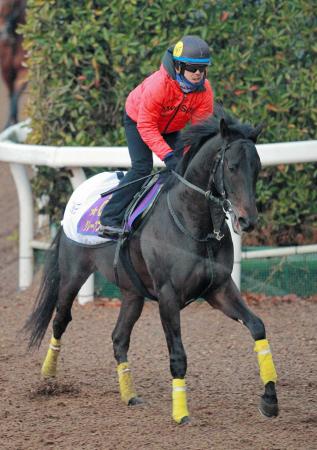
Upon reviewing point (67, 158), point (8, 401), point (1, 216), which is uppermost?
point (67, 158)

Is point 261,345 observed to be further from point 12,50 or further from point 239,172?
point 12,50

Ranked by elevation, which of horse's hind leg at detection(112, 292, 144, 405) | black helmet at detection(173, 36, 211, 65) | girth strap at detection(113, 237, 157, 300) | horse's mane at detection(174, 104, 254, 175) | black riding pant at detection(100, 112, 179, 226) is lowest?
horse's hind leg at detection(112, 292, 144, 405)

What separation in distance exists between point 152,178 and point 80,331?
193 cm

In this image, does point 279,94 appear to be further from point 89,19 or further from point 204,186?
point 204,186

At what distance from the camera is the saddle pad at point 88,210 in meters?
6.68

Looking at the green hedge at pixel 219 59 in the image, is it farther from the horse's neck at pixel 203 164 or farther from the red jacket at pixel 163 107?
the horse's neck at pixel 203 164

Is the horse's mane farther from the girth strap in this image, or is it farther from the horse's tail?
the horse's tail

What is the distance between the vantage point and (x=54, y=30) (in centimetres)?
853

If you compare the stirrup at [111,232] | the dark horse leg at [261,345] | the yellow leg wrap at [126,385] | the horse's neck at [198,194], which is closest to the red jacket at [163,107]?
the horse's neck at [198,194]

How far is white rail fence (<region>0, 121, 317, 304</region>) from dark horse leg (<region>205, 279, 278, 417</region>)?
1.98 meters

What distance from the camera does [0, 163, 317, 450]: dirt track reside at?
215 inches

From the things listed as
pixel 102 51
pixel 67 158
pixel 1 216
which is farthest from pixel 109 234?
pixel 1 216

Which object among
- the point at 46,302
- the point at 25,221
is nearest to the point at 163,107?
the point at 46,302

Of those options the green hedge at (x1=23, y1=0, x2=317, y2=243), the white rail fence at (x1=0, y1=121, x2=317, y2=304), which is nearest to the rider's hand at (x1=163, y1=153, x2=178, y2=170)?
the white rail fence at (x1=0, y1=121, x2=317, y2=304)
